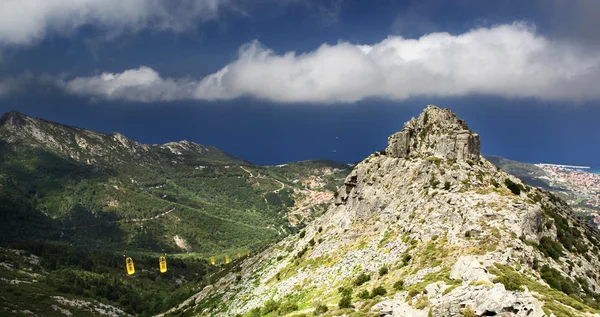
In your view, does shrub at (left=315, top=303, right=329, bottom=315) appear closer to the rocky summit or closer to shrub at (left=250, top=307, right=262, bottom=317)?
the rocky summit

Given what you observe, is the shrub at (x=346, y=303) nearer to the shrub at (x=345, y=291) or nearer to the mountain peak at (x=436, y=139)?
the shrub at (x=345, y=291)

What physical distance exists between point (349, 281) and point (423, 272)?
15.1 m

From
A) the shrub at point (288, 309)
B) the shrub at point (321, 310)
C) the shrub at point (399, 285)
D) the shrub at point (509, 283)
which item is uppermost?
the shrub at point (509, 283)

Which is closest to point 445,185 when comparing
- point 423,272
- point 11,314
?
point 423,272

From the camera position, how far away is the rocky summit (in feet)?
110

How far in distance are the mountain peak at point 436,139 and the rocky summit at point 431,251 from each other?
307 millimetres

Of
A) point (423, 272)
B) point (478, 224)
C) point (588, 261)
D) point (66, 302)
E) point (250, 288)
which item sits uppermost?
point (478, 224)

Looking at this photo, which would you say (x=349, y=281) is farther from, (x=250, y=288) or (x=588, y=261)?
(x=250, y=288)

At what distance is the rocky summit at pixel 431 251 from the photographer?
110ft

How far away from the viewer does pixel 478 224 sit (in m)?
51.0

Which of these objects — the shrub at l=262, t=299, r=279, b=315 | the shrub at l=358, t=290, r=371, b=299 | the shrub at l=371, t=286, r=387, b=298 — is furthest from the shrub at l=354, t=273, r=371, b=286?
the shrub at l=262, t=299, r=279, b=315

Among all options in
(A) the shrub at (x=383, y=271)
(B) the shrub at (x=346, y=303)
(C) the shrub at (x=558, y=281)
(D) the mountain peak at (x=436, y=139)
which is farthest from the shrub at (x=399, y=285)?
(D) the mountain peak at (x=436, y=139)

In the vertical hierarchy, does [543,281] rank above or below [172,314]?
above

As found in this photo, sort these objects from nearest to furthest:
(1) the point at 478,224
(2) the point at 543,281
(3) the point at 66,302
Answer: (2) the point at 543,281 < (1) the point at 478,224 < (3) the point at 66,302
